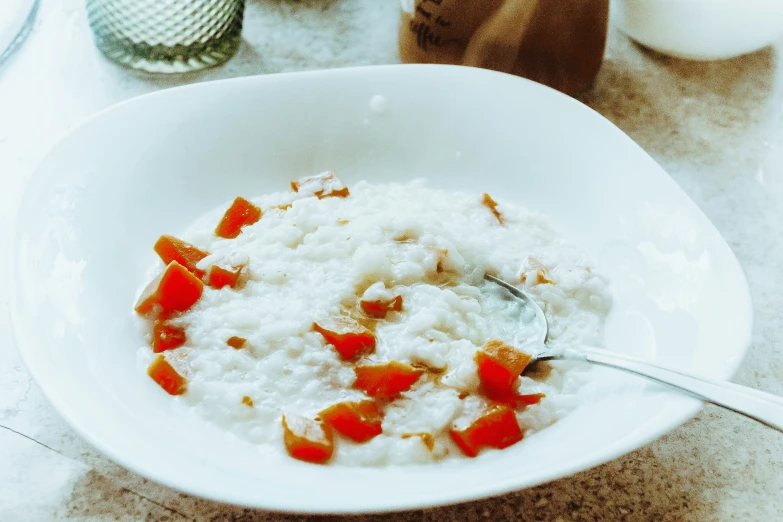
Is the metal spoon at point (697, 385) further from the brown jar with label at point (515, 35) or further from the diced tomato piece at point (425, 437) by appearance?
the brown jar with label at point (515, 35)

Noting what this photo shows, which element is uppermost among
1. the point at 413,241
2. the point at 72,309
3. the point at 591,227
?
the point at 72,309

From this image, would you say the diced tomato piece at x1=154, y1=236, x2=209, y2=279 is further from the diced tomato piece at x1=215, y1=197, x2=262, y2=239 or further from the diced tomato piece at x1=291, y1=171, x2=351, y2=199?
the diced tomato piece at x1=291, y1=171, x2=351, y2=199

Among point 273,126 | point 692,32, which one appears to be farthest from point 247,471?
point 692,32

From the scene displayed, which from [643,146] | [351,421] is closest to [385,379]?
[351,421]

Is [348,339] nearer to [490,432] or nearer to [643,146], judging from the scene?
[490,432]

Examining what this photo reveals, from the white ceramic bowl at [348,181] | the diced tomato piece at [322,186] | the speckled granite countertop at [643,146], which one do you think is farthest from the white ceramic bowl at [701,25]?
the diced tomato piece at [322,186]

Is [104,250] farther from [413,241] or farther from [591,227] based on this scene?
[591,227]
